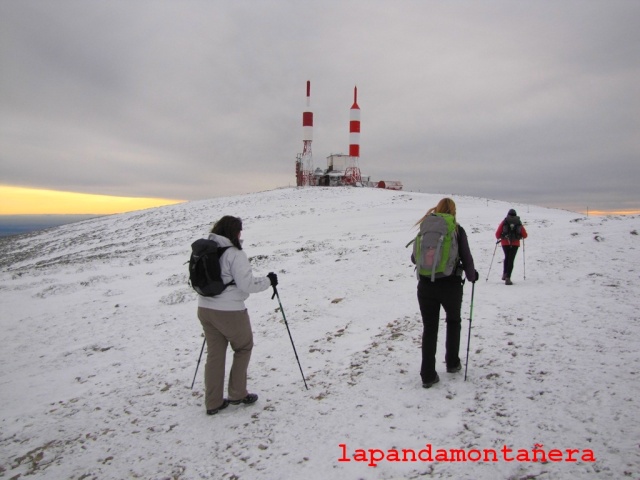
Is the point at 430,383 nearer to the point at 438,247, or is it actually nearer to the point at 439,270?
the point at 439,270

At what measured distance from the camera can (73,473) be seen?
478cm

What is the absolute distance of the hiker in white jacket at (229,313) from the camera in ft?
16.8

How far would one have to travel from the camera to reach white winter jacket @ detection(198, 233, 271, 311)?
510cm

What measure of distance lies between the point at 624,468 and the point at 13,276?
25.4m

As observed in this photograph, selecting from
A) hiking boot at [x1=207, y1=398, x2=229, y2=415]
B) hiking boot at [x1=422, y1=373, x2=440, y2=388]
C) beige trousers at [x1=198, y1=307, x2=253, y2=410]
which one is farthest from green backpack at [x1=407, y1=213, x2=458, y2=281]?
hiking boot at [x1=207, y1=398, x2=229, y2=415]

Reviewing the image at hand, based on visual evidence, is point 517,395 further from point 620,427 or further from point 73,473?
point 73,473

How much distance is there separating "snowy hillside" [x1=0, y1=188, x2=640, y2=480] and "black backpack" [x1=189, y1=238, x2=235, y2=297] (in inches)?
76.2

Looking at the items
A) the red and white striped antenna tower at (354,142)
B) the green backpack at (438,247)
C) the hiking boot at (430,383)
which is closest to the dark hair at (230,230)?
the green backpack at (438,247)

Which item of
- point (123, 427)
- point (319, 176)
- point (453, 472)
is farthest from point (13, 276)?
point (319, 176)

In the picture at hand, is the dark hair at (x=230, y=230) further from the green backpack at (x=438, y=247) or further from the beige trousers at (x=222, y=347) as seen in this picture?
the green backpack at (x=438, y=247)

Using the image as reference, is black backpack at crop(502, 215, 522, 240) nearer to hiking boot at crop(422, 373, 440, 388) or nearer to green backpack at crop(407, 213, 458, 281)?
green backpack at crop(407, 213, 458, 281)

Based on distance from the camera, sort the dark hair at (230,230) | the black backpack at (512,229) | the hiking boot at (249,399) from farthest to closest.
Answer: the black backpack at (512,229) → the hiking boot at (249,399) → the dark hair at (230,230)

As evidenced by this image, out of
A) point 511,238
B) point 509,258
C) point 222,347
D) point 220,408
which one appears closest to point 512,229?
point 511,238

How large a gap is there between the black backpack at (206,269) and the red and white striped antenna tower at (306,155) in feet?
177
